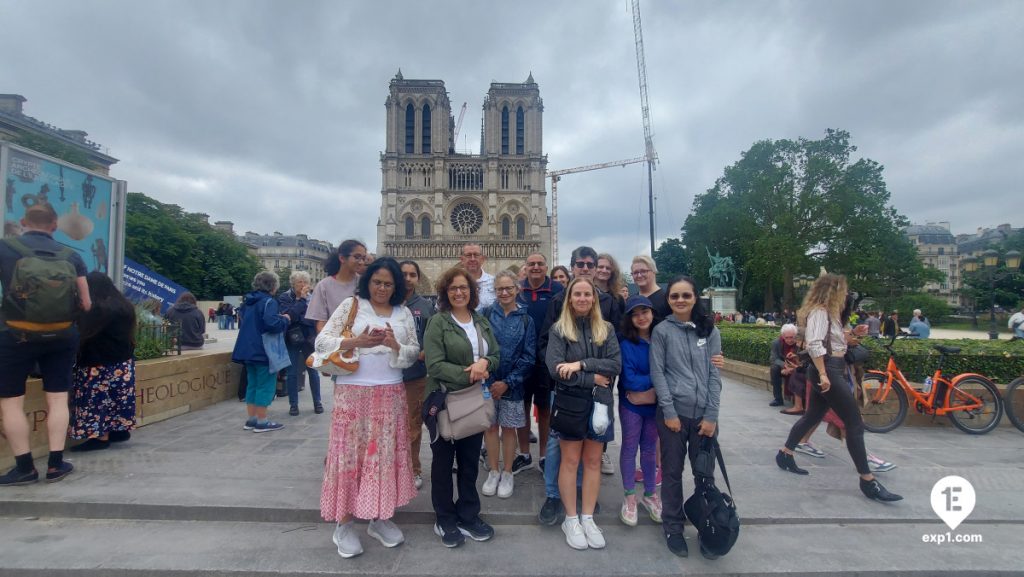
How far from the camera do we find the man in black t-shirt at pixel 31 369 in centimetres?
347

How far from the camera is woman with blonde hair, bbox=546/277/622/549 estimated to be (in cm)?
293

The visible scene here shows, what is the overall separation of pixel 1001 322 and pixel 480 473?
48.9m

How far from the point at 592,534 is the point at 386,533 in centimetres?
132

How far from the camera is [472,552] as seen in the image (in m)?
2.89

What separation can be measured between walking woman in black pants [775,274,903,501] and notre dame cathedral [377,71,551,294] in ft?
151

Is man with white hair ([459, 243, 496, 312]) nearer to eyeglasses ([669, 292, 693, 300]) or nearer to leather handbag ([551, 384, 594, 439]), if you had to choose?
leather handbag ([551, 384, 594, 439])

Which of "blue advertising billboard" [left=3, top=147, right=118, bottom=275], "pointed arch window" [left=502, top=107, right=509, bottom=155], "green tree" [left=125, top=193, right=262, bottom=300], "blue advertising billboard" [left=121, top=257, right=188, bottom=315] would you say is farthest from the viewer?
"pointed arch window" [left=502, top=107, right=509, bottom=155]

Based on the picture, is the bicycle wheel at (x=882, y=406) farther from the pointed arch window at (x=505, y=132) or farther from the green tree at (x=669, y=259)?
the pointed arch window at (x=505, y=132)

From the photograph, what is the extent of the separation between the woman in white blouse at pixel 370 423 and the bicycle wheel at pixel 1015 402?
7.14 meters

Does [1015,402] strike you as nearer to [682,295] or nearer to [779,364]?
[779,364]

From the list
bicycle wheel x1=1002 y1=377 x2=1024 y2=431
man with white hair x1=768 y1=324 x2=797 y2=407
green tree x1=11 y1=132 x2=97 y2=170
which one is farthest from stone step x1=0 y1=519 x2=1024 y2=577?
green tree x1=11 y1=132 x2=97 y2=170

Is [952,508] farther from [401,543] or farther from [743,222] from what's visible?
[743,222]

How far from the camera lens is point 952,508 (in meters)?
3.42

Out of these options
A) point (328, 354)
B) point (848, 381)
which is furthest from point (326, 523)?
point (848, 381)
